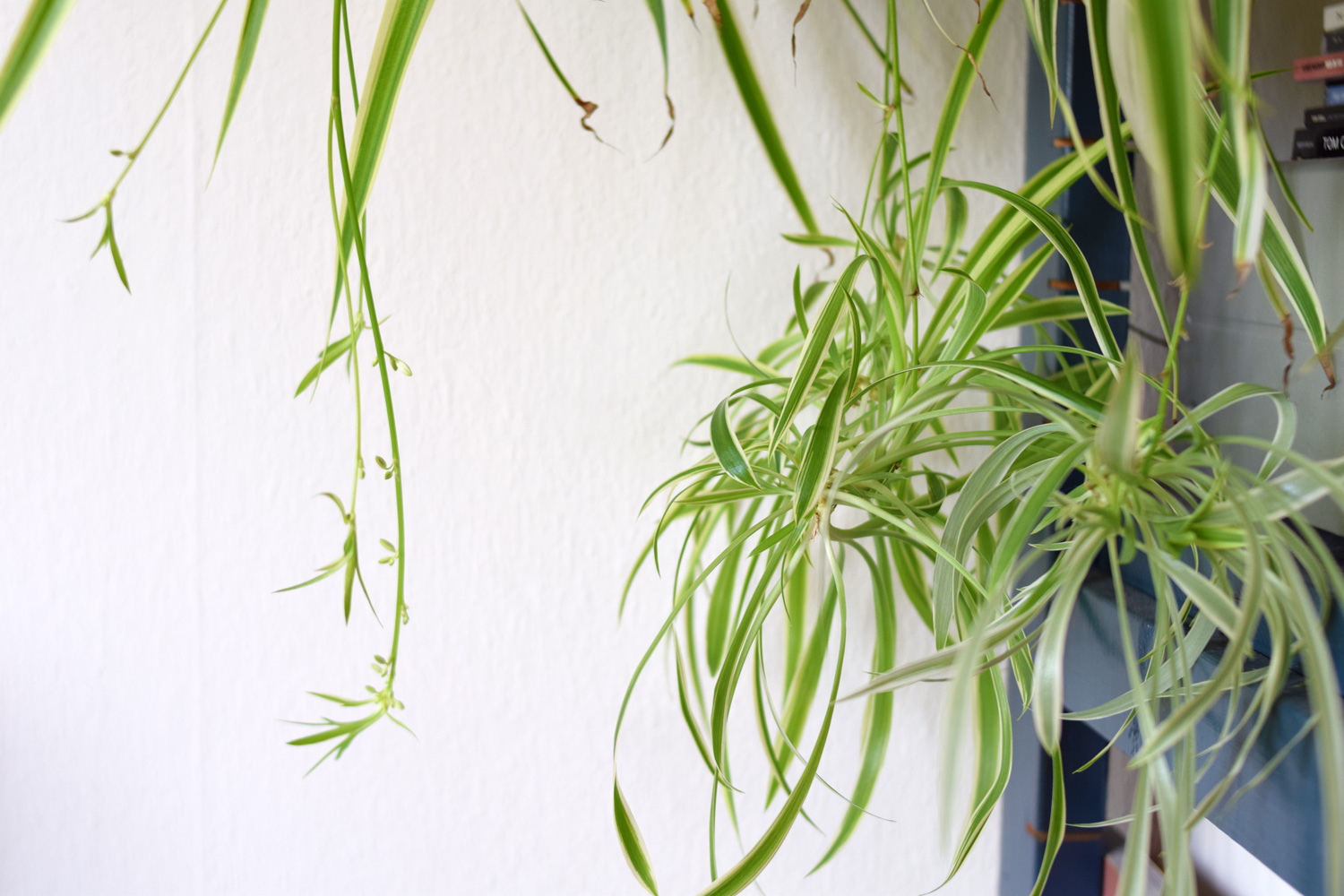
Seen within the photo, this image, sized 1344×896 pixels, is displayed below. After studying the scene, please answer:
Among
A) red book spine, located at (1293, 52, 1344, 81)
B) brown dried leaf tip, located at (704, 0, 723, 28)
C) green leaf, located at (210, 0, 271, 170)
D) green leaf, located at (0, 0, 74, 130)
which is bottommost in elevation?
green leaf, located at (0, 0, 74, 130)

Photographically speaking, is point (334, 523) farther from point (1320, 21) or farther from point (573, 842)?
point (1320, 21)

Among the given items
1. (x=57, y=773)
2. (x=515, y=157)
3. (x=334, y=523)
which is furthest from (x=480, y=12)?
(x=57, y=773)

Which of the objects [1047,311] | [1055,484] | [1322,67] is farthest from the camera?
[1047,311]

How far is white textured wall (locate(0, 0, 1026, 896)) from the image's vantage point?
0.74m

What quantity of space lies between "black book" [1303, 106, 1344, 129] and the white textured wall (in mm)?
262

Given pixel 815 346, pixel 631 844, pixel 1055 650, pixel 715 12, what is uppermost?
pixel 715 12

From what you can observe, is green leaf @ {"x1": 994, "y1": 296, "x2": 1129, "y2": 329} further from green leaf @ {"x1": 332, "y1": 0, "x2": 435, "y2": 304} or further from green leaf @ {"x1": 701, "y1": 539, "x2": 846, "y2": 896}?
green leaf @ {"x1": 332, "y1": 0, "x2": 435, "y2": 304}

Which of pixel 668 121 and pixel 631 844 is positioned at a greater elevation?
pixel 668 121

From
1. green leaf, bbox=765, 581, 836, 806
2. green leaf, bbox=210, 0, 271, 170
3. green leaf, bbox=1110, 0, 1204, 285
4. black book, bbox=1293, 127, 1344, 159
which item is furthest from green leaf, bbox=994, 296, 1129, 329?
green leaf, bbox=210, 0, 271, 170

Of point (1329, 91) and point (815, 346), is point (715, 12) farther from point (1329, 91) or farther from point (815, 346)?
point (1329, 91)

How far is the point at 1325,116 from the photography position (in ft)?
1.68

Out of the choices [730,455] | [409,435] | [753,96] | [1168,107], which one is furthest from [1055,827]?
[409,435]

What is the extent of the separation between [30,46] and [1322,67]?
0.68 meters

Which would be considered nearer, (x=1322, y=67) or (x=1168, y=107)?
(x=1168, y=107)
